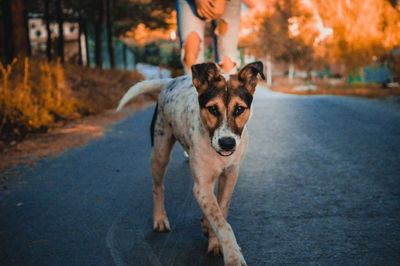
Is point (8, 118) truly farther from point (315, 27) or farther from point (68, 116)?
point (315, 27)

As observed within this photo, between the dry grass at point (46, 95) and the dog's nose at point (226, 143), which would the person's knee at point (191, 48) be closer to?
the dog's nose at point (226, 143)

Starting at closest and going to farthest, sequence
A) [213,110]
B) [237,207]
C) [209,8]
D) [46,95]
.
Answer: [213,110]
[237,207]
[209,8]
[46,95]

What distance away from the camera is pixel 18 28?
11109 mm

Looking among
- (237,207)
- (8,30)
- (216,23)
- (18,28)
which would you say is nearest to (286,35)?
(18,28)

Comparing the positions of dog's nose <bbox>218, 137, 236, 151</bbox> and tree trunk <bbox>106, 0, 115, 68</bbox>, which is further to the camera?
tree trunk <bbox>106, 0, 115, 68</bbox>

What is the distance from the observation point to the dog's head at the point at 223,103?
2.57 m

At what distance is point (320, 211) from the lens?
3.40m

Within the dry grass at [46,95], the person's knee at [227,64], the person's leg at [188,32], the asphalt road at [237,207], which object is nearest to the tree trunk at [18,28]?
the dry grass at [46,95]

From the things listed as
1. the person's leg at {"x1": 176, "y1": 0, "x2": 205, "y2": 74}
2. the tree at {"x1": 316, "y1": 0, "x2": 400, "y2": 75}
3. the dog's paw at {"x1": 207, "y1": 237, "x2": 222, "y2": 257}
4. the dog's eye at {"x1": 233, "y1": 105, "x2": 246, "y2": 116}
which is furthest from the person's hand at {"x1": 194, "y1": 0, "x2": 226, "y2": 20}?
the tree at {"x1": 316, "y1": 0, "x2": 400, "y2": 75}

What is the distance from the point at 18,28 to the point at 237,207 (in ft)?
32.5

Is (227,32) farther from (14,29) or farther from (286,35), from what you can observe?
(286,35)

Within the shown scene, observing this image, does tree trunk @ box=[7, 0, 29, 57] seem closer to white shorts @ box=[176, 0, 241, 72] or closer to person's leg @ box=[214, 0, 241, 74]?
white shorts @ box=[176, 0, 241, 72]

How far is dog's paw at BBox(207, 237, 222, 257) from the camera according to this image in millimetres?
2691

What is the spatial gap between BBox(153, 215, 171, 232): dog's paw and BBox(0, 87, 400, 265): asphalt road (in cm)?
7
